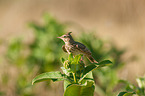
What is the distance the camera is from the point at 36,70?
2592mm

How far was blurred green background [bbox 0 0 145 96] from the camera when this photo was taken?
243cm

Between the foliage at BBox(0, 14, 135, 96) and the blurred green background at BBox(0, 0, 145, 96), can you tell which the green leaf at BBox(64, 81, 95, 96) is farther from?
the foliage at BBox(0, 14, 135, 96)

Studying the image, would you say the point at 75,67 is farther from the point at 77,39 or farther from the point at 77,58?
the point at 77,39

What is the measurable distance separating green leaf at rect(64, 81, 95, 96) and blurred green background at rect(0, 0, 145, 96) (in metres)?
0.85

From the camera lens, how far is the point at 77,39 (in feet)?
8.67

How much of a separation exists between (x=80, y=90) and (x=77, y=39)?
6.01ft

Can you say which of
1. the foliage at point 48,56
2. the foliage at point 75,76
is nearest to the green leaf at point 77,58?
the foliage at point 75,76

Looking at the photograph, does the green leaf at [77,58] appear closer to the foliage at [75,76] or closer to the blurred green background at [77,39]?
the foliage at [75,76]

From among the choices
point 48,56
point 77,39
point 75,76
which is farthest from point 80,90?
point 48,56

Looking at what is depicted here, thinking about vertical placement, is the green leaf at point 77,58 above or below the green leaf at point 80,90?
above

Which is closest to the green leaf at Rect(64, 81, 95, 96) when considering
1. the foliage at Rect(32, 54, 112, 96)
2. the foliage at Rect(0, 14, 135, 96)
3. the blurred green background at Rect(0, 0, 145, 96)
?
the foliage at Rect(32, 54, 112, 96)

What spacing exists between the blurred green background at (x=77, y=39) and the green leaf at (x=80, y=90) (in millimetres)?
854

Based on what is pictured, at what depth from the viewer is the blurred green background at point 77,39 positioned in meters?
2.43

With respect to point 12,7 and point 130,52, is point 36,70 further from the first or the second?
point 12,7
